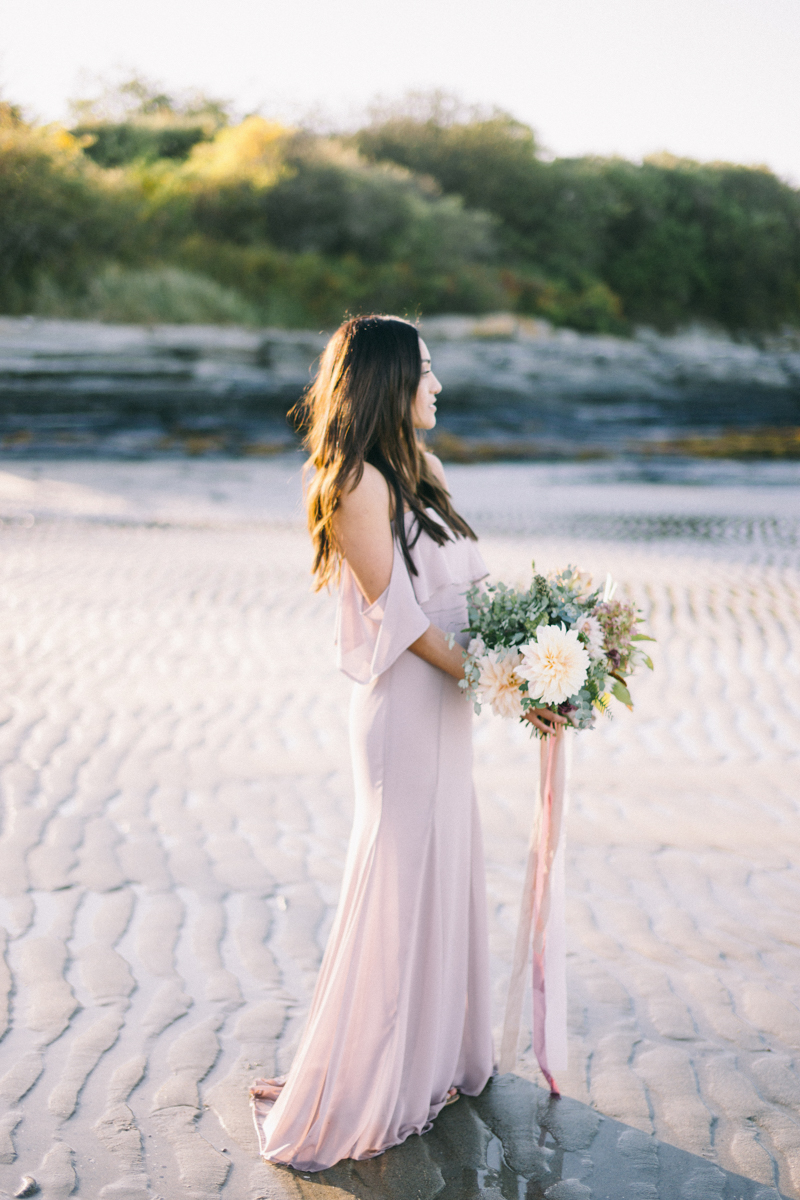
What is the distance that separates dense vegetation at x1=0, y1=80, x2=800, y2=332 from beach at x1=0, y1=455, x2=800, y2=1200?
21.1 meters

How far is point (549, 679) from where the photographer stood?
2537 millimetres

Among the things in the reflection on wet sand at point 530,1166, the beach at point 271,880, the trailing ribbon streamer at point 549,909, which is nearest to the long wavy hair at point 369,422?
the trailing ribbon streamer at point 549,909

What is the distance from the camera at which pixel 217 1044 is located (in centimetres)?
328

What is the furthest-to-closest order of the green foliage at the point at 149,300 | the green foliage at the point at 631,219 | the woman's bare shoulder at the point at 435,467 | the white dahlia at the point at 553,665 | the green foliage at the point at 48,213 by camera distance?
the green foliage at the point at 631,219, the green foliage at the point at 48,213, the green foliage at the point at 149,300, the woman's bare shoulder at the point at 435,467, the white dahlia at the point at 553,665

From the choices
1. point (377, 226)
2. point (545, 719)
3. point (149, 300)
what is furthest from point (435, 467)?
point (377, 226)

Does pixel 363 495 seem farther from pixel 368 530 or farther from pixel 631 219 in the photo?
pixel 631 219

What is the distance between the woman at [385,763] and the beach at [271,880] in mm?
209

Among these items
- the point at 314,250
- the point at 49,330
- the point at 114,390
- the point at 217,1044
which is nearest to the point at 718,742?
the point at 217,1044

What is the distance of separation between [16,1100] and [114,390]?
2519 centimetres

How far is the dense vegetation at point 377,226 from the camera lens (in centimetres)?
3123

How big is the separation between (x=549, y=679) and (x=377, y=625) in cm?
46

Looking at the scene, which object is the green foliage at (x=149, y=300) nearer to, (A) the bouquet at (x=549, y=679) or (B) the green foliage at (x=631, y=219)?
(B) the green foliage at (x=631, y=219)

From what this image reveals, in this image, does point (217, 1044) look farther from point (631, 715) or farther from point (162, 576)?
point (162, 576)

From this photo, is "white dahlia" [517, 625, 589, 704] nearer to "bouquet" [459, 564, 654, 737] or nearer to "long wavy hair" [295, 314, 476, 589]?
"bouquet" [459, 564, 654, 737]
